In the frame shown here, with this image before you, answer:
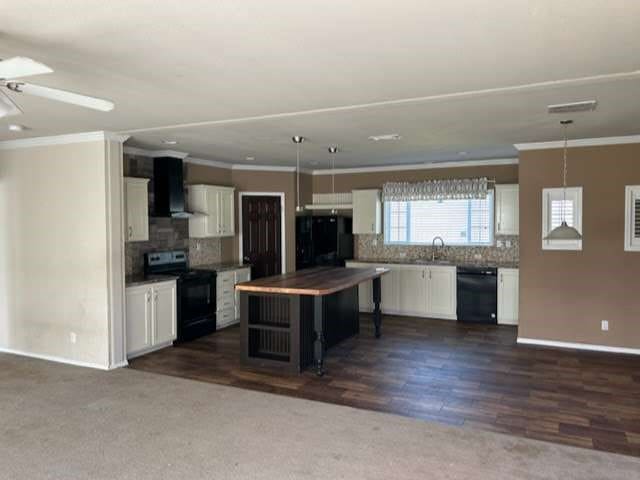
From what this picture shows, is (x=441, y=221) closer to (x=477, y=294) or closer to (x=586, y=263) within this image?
(x=477, y=294)

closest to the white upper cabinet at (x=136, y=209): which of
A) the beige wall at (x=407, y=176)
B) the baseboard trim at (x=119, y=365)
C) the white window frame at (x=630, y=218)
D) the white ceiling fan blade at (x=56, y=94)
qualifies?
the baseboard trim at (x=119, y=365)

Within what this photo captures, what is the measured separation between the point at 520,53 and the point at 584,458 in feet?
8.50

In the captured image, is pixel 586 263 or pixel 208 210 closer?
pixel 586 263

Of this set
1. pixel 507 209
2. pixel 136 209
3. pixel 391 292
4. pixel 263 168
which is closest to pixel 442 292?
pixel 391 292

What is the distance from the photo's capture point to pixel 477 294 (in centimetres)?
717

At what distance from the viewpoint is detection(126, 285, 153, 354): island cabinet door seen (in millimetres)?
5391

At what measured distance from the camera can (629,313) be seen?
5.48 meters

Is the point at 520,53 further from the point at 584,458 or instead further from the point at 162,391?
the point at 162,391

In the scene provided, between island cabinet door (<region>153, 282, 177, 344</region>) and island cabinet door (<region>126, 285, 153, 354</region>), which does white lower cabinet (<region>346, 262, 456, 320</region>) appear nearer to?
island cabinet door (<region>153, 282, 177, 344</region>)

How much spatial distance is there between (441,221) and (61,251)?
5.62 m

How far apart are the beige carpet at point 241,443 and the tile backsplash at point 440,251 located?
4.42 m

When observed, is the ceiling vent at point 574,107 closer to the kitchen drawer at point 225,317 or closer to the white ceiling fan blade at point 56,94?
the white ceiling fan blade at point 56,94

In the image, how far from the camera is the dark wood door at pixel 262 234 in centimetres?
797

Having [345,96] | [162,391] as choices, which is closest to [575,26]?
[345,96]
